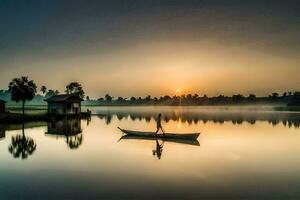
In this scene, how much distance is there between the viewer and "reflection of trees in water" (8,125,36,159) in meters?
24.3


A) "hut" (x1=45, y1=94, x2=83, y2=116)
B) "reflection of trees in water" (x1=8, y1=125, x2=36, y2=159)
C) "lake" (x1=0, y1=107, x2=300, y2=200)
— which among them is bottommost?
"lake" (x1=0, y1=107, x2=300, y2=200)

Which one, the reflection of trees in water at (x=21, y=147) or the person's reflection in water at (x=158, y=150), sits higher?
the reflection of trees in water at (x=21, y=147)

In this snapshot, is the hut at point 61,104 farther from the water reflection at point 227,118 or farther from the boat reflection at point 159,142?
the boat reflection at point 159,142

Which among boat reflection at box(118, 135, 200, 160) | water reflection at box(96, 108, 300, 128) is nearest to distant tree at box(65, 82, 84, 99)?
water reflection at box(96, 108, 300, 128)

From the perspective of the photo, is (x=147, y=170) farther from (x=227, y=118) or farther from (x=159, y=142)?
(x=227, y=118)

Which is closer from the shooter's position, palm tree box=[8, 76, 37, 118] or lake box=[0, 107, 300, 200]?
lake box=[0, 107, 300, 200]

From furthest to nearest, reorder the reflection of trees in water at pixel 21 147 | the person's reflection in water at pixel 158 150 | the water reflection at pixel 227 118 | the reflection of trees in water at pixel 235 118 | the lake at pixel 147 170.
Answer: the water reflection at pixel 227 118 → the reflection of trees in water at pixel 235 118 → the person's reflection in water at pixel 158 150 → the reflection of trees in water at pixel 21 147 → the lake at pixel 147 170

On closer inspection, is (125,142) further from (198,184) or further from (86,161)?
(198,184)

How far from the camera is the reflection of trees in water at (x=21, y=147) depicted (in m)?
24.3

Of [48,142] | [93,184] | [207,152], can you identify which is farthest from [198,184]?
[48,142]

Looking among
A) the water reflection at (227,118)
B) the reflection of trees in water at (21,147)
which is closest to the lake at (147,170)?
the reflection of trees in water at (21,147)

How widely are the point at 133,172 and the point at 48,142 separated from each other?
16.2 m

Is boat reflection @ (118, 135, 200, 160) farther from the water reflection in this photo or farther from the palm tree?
the palm tree

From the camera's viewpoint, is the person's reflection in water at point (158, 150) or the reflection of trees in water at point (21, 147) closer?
the reflection of trees in water at point (21, 147)
